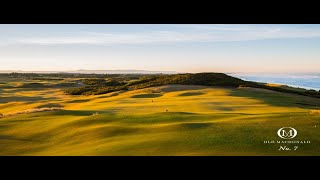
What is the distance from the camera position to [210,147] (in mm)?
11703

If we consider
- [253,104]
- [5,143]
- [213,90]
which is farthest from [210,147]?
[213,90]

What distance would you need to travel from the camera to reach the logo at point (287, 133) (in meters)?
11.1

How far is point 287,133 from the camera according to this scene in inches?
440

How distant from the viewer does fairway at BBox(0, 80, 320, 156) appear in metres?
11.7

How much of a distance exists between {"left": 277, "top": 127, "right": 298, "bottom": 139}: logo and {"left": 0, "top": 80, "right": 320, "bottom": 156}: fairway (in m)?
0.16

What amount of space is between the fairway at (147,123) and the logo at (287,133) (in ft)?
0.54

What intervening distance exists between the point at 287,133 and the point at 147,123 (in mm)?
5264
